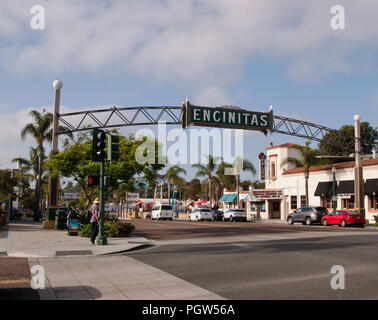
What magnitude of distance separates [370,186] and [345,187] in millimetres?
3480

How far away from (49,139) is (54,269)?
31.3 metres

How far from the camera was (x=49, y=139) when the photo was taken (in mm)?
40000

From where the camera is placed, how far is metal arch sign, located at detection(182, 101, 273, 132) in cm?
2684

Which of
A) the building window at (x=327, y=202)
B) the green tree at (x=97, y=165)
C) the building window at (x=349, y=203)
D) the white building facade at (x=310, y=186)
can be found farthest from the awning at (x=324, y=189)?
the green tree at (x=97, y=165)

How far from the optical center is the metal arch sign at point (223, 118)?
1057 inches

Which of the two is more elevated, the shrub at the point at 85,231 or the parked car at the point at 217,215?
the shrub at the point at 85,231

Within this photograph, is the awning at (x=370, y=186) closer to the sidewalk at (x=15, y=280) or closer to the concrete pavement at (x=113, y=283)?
the concrete pavement at (x=113, y=283)

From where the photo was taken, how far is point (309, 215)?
36.4 m

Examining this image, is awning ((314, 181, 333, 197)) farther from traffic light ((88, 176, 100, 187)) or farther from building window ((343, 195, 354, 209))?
traffic light ((88, 176, 100, 187))

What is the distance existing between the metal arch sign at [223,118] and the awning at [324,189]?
18034mm

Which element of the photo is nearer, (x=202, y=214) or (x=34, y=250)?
(x=34, y=250)
